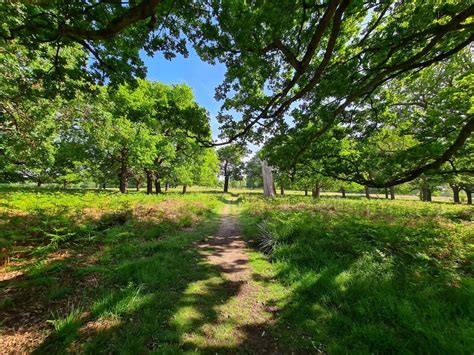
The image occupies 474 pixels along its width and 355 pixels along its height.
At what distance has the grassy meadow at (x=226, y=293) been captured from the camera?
266 cm

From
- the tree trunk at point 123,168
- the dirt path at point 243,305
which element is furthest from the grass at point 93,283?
the tree trunk at point 123,168

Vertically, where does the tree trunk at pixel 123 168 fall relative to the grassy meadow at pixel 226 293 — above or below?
above

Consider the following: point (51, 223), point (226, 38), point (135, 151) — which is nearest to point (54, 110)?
point (135, 151)

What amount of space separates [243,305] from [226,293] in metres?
0.50

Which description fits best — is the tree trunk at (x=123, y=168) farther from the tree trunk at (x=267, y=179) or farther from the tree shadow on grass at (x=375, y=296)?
the tree shadow on grass at (x=375, y=296)

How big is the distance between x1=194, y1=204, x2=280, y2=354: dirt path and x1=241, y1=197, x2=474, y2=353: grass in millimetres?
282

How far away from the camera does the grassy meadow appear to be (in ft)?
8.73

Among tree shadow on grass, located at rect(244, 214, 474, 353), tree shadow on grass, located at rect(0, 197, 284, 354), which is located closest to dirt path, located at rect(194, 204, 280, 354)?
tree shadow on grass, located at rect(0, 197, 284, 354)

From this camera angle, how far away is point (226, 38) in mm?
5855

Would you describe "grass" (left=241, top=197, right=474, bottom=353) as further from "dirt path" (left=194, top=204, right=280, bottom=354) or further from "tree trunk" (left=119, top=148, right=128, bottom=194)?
"tree trunk" (left=119, top=148, right=128, bottom=194)

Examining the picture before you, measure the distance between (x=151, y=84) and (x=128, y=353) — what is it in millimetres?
25365

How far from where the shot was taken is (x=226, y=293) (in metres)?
4.09

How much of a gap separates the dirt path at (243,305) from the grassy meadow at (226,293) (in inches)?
2.2

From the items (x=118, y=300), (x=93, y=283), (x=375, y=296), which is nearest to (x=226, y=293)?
(x=118, y=300)
